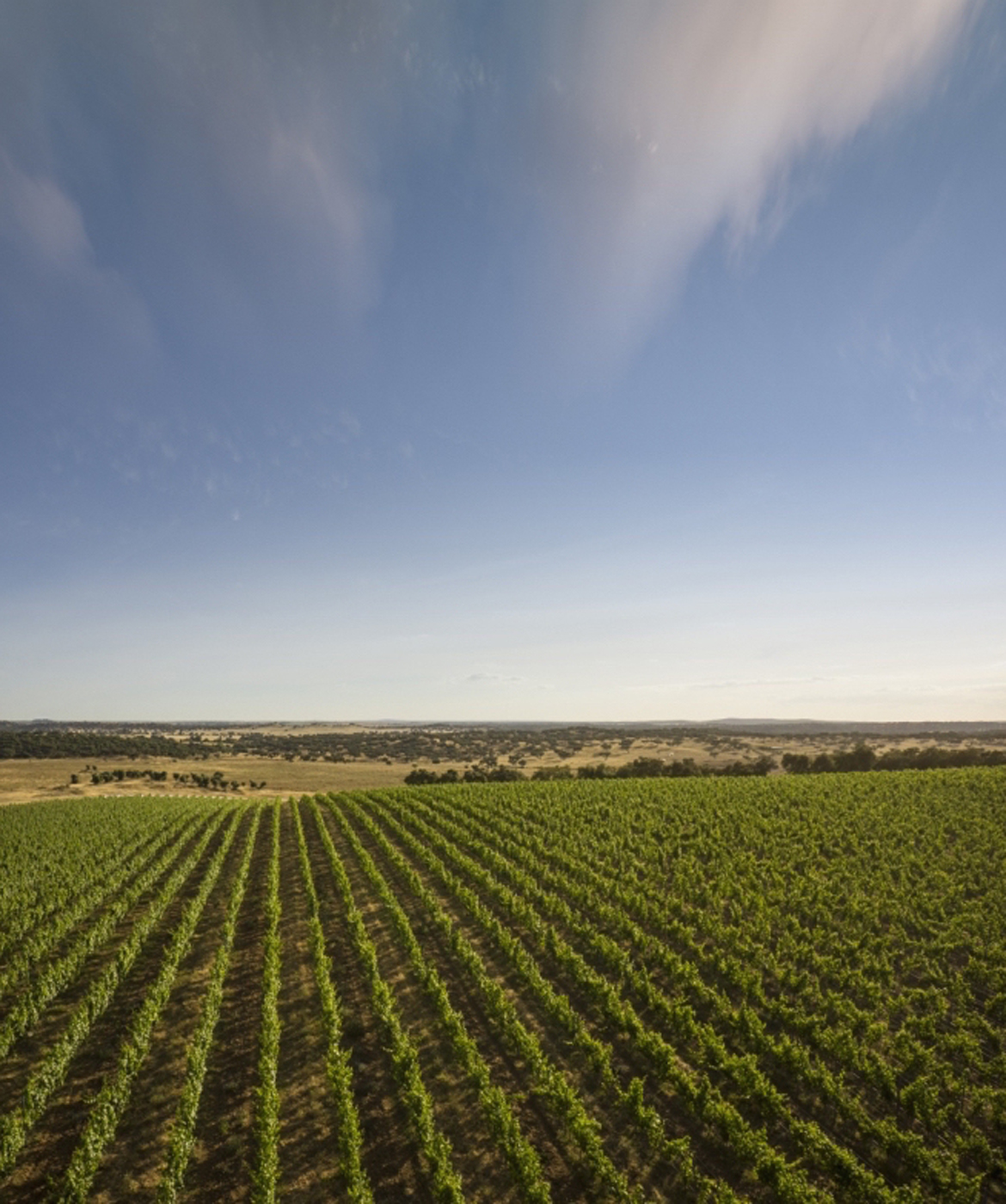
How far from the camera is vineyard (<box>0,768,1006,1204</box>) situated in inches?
499

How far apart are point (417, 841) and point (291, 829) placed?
560 inches

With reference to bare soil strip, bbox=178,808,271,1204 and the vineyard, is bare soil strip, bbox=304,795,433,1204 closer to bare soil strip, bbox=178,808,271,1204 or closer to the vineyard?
the vineyard

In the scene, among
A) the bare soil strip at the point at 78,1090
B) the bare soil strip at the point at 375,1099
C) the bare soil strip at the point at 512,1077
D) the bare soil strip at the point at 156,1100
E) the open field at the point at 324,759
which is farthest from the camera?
the open field at the point at 324,759

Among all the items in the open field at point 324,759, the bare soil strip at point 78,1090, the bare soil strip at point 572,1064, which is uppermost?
the bare soil strip at point 572,1064

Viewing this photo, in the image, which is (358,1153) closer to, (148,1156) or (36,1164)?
(148,1156)

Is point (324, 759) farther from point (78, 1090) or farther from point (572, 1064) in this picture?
point (572, 1064)

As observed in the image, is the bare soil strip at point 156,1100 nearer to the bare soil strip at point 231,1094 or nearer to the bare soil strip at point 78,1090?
the bare soil strip at point 231,1094

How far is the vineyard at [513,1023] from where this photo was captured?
41.6 ft

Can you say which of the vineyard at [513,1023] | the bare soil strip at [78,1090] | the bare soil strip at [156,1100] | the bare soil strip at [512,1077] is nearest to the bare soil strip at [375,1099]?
the vineyard at [513,1023]

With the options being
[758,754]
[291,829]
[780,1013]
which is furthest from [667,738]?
[780,1013]

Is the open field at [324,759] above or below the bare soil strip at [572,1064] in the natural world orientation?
below

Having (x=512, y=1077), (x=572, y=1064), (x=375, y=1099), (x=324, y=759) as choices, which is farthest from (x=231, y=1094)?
(x=324, y=759)

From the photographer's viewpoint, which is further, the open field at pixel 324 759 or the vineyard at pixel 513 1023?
the open field at pixel 324 759

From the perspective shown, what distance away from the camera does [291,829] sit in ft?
159
